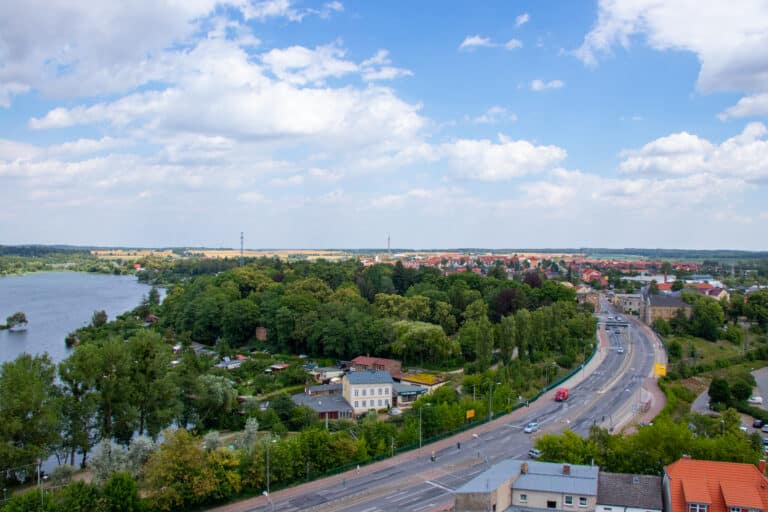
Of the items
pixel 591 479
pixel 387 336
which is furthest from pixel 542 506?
pixel 387 336

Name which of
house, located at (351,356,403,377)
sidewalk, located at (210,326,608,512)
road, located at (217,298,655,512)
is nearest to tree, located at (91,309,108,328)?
house, located at (351,356,403,377)

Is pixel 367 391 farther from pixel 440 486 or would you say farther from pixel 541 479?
pixel 541 479

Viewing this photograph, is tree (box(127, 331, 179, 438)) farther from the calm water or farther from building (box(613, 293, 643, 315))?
building (box(613, 293, 643, 315))

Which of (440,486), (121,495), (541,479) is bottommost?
(440,486)

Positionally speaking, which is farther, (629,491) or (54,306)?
(54,306)

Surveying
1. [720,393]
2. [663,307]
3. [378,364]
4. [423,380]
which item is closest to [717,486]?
[720,393]

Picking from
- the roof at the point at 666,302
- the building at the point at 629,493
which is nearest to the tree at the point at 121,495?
the building at the point at 629,493

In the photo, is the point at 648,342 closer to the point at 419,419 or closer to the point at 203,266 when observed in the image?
the point at 419,419

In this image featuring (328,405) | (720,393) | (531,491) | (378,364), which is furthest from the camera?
(378,364)

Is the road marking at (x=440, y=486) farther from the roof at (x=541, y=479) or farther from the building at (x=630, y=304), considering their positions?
the building at (x=630, y=304)
